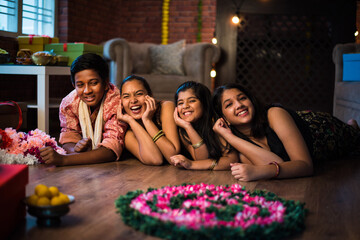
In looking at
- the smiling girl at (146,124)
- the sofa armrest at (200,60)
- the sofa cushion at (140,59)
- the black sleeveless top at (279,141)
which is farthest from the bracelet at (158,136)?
the sofa cushion at (140,59)

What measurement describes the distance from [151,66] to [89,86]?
314 centimetres

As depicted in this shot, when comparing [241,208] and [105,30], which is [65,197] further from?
[105,30]

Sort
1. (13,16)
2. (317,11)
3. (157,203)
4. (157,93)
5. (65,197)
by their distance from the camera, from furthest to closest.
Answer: (317,11)
(157,93)
(13,16)
(157,203)
(65,197)

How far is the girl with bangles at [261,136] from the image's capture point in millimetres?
2117

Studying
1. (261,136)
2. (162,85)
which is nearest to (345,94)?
(261,136)

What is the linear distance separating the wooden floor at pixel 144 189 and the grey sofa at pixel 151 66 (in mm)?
2545

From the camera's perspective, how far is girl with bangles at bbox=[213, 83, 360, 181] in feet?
6.95

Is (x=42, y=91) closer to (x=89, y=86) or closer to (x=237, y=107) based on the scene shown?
(x=89, y=86)

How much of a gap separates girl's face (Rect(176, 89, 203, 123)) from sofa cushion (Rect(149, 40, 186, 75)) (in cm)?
303

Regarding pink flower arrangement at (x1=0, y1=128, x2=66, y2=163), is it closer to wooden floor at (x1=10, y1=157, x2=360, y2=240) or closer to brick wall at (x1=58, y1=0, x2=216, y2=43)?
wooden floor at (x1=10, y1=157, x2=360, y2=240)

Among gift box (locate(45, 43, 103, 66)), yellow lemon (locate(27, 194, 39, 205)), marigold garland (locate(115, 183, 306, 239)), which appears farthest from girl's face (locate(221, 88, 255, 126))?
gift box (locate(45, 43, 103, 66))

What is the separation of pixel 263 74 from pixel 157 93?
85.0 inches

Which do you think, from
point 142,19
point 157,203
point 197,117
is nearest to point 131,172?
point 197,117

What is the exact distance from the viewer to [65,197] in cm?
142
